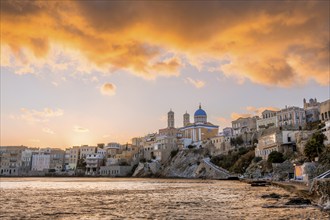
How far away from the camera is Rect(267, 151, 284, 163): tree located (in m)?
73.1

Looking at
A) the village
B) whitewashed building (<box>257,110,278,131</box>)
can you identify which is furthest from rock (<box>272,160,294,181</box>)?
whitewashed building (<box>257,110,278,131</box>)

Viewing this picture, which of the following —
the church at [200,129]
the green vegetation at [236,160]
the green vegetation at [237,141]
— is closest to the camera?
the green vegetation at [236,160]

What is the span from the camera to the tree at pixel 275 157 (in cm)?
7312

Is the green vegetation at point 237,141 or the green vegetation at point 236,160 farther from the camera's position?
the green vegetation at point 237,141

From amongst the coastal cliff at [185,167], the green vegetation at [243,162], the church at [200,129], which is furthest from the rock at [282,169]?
the church at [200,129]

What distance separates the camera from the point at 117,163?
454 feet

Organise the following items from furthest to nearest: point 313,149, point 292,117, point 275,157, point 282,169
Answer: point 292,117 < point 275,157 < point 282,169 < point 313,149

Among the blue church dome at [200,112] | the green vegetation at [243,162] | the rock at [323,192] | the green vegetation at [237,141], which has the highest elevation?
the blue church dome at [200,112]

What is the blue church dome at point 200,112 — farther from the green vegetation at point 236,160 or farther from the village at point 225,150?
the green vegetation at point 236,160

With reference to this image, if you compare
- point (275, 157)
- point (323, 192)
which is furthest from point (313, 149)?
point (323, 192)

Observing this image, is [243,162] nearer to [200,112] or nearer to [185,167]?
[185,167]

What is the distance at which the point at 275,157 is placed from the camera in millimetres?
73562

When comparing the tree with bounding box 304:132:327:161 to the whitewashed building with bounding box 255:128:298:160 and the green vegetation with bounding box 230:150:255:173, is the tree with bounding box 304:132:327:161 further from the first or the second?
the green vegetation with bounding box 230:150:255:173

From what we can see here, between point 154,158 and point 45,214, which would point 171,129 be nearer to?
point 154,158
